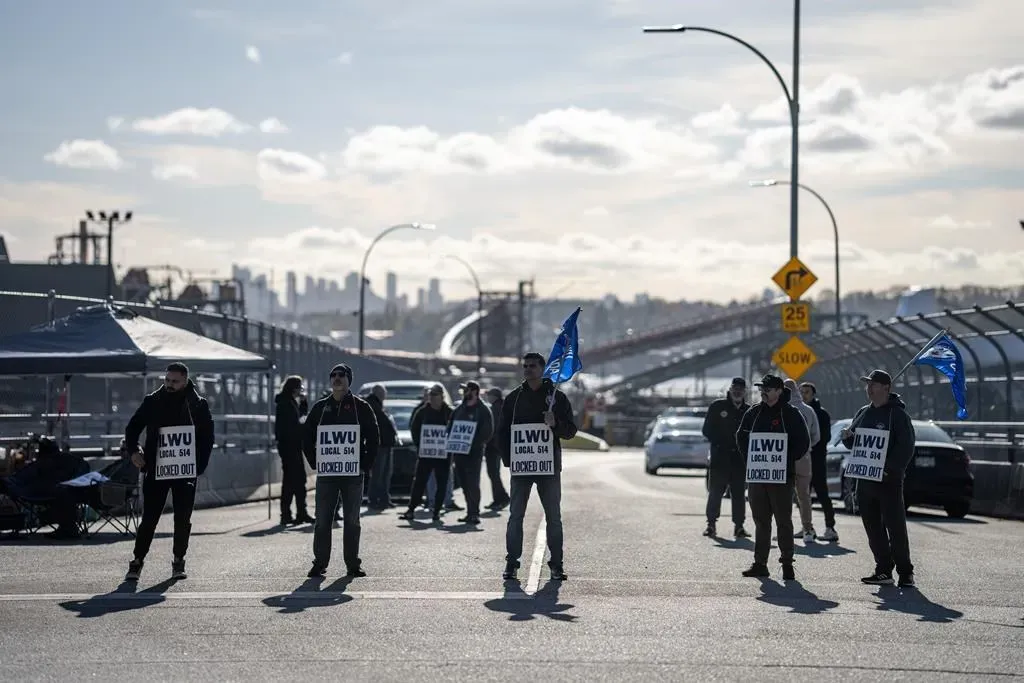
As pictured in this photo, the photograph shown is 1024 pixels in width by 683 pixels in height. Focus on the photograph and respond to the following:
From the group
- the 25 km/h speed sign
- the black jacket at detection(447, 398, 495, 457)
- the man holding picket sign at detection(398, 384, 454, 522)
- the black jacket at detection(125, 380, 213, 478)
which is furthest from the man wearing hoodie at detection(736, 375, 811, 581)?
the 25 km/h speed sign

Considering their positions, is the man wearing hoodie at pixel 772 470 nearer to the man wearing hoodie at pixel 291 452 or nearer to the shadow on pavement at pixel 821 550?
the shadow on pavement at pixel 821 550

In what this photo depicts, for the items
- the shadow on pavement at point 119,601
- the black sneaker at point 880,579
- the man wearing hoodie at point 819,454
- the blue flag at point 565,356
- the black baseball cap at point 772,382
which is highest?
the blue flag at point 565,356

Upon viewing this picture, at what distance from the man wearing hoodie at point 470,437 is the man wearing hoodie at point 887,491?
7384 millimetres

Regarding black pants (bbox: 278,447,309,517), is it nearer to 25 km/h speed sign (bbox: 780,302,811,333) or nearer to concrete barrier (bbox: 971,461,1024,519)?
concrete barrier (bbox: 971,461,1024,519)

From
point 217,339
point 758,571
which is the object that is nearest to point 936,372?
point 217,339

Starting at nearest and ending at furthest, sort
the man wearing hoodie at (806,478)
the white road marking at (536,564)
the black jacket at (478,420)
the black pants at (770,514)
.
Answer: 1. the white road marking at (536,564)
2. the black pants at (770,514)
3. the man wearing hoodie at (806,478)
4. the black jacket at (478,420)

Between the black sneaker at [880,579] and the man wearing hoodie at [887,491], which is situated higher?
the man wearing hoodie at [887,491]

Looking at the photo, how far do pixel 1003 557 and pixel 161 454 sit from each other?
26.2ft

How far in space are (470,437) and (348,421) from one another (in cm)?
681

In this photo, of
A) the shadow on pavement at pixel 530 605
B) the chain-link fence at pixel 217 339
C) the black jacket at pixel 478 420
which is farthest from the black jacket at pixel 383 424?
the shadow on pavement at pixel 530 605

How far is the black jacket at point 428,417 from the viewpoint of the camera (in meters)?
21.3

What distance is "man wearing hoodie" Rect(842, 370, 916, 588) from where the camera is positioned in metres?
13.3

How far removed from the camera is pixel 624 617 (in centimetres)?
1097

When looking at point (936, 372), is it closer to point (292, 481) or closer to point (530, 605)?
point (292, 481)
